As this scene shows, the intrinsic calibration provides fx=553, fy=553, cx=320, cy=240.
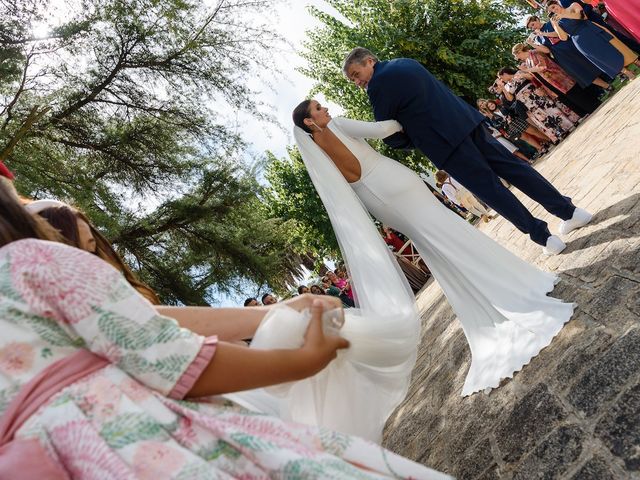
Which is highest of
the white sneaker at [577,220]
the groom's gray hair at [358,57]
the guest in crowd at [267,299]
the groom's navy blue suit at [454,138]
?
the groom's gray hair at [358,57]

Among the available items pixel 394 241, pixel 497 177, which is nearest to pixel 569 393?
pixel 497 177

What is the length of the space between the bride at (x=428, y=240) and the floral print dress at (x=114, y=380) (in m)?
1.93

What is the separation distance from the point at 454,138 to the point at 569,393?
2.08 metres

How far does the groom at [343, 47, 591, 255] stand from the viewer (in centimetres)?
384

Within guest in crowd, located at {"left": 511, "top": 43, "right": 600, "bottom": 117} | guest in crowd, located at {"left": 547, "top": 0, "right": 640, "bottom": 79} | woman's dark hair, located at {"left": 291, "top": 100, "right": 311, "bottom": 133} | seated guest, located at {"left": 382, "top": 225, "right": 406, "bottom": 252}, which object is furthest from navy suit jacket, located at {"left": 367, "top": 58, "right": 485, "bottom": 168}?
seated guest, located at {"left": 382, "top": 225, "right": 406, "bottom": 252}

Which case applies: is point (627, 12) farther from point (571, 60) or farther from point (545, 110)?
point (545, 110)

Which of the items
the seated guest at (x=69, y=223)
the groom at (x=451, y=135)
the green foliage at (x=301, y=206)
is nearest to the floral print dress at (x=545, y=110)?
the groom at (x=451, y=135)

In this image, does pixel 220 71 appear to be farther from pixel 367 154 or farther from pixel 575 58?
pixel 575 58

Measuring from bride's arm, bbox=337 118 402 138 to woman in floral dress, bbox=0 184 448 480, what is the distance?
2.56 meters

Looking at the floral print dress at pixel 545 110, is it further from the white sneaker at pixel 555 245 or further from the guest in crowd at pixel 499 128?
the white sneaker at pixel 555 245

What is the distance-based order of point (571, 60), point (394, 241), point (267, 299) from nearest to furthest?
1. point (571, 60)
2. point (267, 299)
3. point (394, 241)

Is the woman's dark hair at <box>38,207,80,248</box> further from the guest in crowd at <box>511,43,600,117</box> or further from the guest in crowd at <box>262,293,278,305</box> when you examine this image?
the guest in crowd at <box>511,43,600,117</box>

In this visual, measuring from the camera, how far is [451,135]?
12.8 feet

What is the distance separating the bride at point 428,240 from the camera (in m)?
3.27
